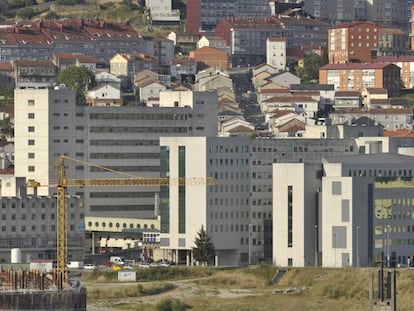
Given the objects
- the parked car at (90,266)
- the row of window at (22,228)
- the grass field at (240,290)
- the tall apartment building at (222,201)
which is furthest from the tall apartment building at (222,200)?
the grass field at (240,290)

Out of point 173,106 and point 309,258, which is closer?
point 309,258

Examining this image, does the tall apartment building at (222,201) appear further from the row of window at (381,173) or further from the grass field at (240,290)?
the grass field at (240,290)

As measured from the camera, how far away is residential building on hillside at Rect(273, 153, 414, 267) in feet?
427

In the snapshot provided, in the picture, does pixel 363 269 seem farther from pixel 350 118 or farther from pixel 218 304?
pixel 350 118

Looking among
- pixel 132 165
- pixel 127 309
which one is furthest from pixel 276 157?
pixel 127 309

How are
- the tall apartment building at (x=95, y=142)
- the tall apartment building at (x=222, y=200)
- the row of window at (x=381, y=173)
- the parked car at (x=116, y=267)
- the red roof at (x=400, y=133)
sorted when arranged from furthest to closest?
1. the red roof at (x=400, y=133)
2. the tall apartment building at (x=95, y=142)
3. the tall apartment building at (x=222, y=200)
4. the row of window at (x=381, y=173)
5. the parked car at (x=116, y=267)

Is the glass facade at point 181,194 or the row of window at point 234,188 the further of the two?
the row of window at point 234,188

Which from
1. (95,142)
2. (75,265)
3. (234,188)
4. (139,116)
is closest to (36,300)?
(75,265)

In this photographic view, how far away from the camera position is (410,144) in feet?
493

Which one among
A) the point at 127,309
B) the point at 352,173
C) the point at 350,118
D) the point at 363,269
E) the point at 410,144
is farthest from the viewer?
the point at 350,118

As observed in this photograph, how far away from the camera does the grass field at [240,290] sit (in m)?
118

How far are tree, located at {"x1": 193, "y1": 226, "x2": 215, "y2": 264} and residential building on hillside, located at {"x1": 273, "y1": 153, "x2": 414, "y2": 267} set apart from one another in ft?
11.8

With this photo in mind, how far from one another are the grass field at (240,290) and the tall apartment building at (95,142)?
21.3 meters

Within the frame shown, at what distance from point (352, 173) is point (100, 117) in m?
24.5
